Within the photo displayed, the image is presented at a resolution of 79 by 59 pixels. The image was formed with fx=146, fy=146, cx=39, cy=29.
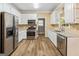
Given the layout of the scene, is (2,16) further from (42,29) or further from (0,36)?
(42,29)

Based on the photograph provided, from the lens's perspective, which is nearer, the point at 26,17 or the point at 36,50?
the point at 36,50

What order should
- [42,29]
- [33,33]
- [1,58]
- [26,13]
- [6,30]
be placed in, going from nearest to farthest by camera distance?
[1,58] < [6,30] < [33,33] < [26,13] < [42,29]

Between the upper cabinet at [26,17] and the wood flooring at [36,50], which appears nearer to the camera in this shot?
the wood flooring at [36,50]

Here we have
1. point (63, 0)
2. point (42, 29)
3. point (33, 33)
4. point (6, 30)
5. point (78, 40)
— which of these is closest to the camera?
point (63, 0)

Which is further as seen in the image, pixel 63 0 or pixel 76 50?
pixel 76 50

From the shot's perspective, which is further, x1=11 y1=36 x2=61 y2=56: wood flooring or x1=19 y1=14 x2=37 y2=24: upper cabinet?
x1=19 y1=14 x2=37 y2=24: upper cabinet

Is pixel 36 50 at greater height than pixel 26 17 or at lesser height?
lesser

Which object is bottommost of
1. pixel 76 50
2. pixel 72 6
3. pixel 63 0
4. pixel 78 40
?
pixel 76 50

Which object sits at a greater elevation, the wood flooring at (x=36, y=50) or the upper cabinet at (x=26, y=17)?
the upper cabinet at (x=26, y=17)

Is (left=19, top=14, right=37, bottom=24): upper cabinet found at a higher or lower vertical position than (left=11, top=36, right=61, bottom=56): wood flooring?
higher

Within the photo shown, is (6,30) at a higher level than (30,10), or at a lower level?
lower

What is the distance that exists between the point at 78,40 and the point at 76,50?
0.31 metres

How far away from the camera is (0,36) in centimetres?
446

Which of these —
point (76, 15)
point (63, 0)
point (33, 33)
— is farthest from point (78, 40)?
point (33, 33)
